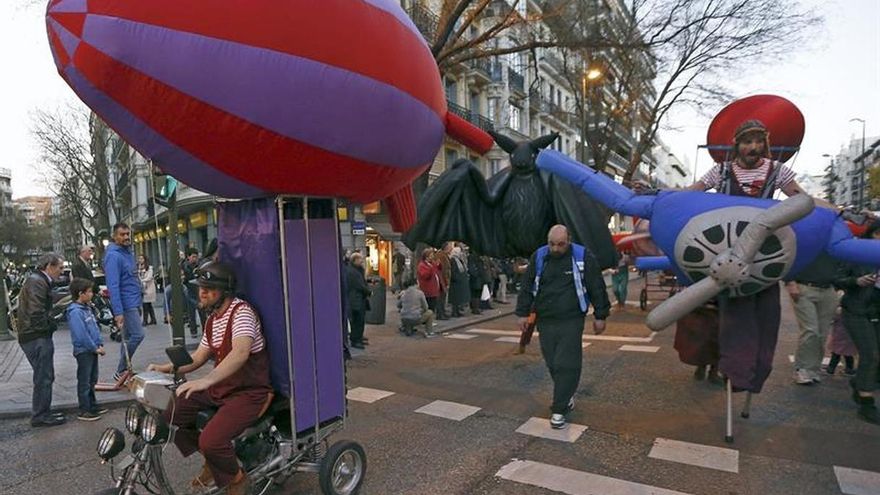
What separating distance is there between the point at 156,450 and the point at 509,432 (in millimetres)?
2993

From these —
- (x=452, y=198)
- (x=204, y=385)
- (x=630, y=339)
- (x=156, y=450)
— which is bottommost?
(x=630, y=339)

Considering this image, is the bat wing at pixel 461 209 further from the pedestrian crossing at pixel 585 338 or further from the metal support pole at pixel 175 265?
the pedestrian crossing at pixel 585 338

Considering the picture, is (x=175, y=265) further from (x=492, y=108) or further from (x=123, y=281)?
(x=492, y=108)

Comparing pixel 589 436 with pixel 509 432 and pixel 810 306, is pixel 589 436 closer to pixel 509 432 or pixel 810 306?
pixel 509 432

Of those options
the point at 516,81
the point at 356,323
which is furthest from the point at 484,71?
the point at 356,323

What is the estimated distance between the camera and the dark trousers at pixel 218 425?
9.45ft

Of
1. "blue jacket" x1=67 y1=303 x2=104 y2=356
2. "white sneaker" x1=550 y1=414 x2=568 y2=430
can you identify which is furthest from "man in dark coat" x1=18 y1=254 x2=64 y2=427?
"white sneaker" x1=550 y1=414 x2=568 y2=430

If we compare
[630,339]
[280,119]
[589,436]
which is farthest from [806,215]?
[630,339]

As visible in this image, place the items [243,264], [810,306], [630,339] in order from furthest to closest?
[630,339], [810,306], [243,264]

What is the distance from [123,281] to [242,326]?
12.8 feet

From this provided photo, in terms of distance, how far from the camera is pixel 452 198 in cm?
525

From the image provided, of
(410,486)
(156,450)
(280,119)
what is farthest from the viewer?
(410,486)

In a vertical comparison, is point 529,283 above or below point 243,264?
below

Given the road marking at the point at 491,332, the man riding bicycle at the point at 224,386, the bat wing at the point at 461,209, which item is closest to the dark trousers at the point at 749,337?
the bat wing at the point at 461,209
